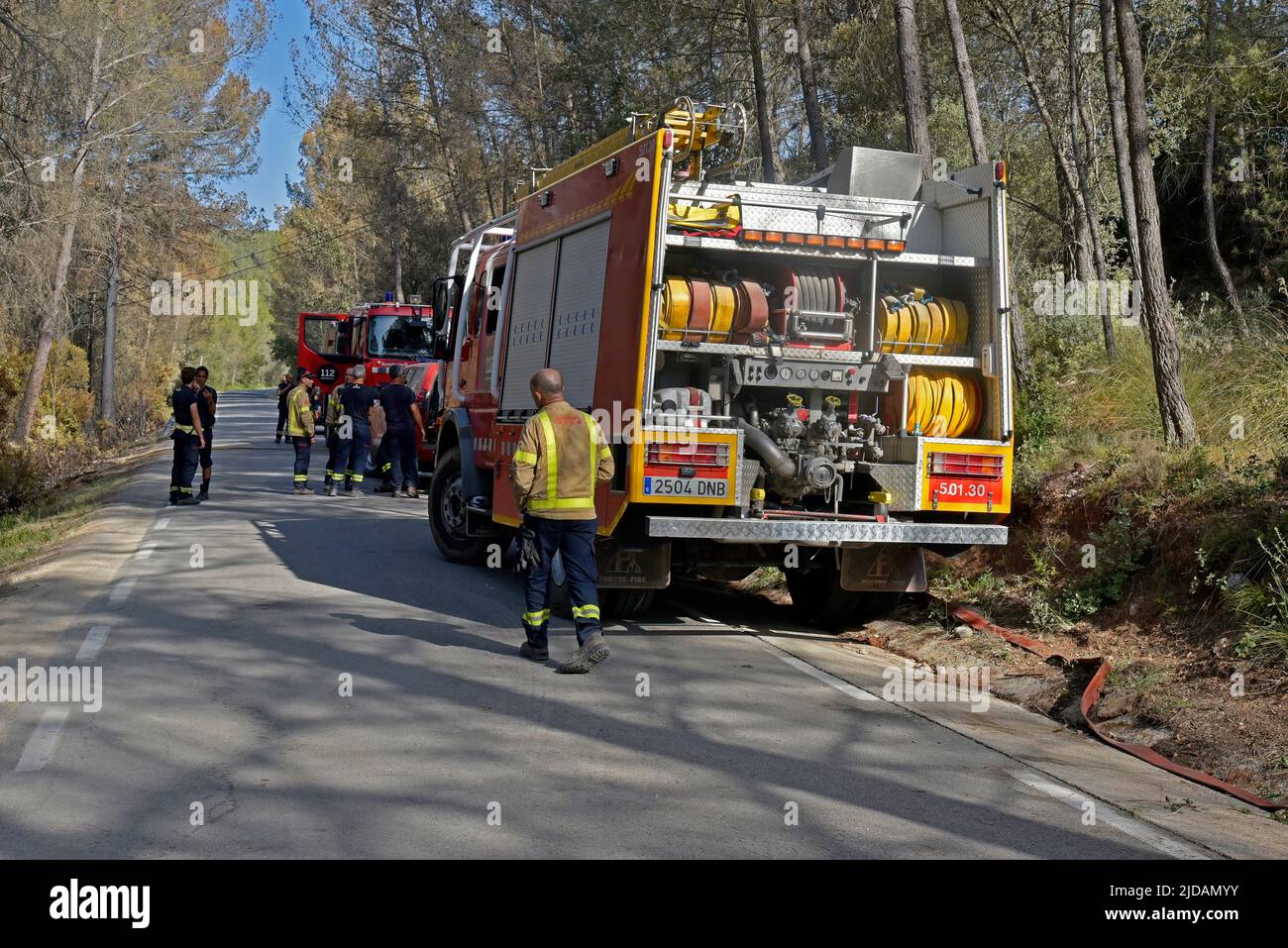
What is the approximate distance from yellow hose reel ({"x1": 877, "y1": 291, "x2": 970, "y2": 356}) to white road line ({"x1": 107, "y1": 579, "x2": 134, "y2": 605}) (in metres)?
6.14

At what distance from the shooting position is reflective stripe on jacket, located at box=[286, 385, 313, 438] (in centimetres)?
1902

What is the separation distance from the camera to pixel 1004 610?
10.5 meters

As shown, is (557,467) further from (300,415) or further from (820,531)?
(300,415)

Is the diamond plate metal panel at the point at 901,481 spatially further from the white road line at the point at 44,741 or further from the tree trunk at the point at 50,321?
the tree trunk at the point at 50,321

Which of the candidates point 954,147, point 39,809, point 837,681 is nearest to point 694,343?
point 837,681

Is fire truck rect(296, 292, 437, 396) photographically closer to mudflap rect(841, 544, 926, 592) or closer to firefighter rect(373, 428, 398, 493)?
firefighter rect(373, 428, 398, 493)

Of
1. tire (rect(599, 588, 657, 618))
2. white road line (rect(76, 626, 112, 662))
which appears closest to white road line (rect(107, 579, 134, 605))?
white road line (rect(76, 626, 112, 662))

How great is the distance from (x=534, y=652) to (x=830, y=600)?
9.93 feet

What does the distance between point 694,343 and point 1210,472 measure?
400 cm

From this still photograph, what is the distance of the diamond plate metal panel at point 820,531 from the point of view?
29.2 feet

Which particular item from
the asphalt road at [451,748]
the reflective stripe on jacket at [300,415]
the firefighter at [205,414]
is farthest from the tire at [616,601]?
the reflective stripe on jacket at [300,415]

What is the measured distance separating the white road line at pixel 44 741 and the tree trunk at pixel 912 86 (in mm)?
10531

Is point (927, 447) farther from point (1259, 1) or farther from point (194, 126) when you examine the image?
point (194, 126)

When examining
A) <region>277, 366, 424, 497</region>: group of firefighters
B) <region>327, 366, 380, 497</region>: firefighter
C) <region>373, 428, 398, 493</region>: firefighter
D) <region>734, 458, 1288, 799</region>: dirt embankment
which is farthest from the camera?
<region>373, 428, 398, 493</region>: firefighter
